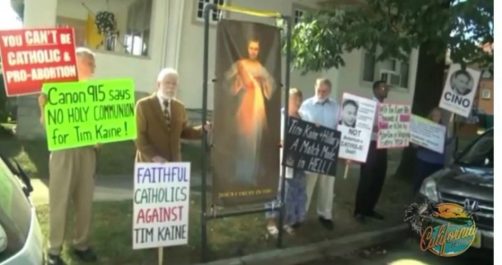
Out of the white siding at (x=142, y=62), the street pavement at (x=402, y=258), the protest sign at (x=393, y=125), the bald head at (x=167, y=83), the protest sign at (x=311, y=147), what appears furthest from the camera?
the white siding at (x=142, y=62)

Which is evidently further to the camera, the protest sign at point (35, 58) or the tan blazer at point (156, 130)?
the tan blazer at point (156, 130)

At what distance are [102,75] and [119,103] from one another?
266 inches

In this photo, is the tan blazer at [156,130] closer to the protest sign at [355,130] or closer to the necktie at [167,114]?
the necktie at [167,114]

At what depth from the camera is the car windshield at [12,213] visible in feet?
7.23

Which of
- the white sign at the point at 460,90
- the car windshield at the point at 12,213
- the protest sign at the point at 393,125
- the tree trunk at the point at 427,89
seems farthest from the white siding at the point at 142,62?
the car windshield at the point at 12,213

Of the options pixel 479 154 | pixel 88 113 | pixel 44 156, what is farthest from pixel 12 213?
pixel 44 156

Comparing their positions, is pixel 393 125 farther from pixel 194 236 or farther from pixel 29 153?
pixel 29 153

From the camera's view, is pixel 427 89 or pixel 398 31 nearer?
pixel 398 31

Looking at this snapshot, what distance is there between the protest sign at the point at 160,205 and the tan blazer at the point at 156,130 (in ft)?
0.86

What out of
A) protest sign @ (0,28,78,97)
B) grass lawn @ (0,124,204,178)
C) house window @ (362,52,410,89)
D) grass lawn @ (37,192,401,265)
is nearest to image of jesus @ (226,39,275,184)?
grass lawn @ (37,192,401,265)

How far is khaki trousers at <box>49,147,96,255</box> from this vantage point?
5.23m

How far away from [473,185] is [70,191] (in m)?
4.33

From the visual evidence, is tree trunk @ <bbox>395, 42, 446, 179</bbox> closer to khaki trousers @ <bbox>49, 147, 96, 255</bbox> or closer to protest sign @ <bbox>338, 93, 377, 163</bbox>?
protest sign @ <bbox>338, 93, 377, 163</bbox>

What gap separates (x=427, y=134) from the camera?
8.42 meters
